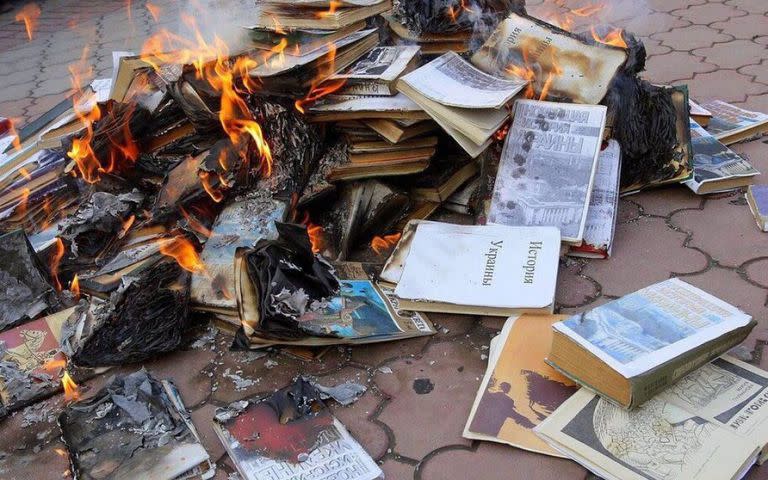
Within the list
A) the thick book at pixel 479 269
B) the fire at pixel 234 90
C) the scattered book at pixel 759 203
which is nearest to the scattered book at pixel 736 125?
the scattered book at pixel 759 203

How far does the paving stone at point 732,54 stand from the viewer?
13.7 ft

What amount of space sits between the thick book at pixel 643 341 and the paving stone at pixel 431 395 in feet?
0.94

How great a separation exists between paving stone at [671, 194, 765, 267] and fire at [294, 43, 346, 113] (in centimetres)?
144

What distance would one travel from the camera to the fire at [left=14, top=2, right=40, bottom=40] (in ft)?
22.1

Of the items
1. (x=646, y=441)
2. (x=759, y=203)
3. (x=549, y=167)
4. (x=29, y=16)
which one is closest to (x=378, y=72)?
(x=549, y=167)

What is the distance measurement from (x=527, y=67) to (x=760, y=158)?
113 centimetres

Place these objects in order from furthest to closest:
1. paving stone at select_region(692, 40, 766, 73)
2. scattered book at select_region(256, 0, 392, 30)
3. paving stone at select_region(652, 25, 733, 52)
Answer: paving stone at select_region(652, 25, 733, 52) < paving stone at select_region(692, 40, 766, 73) < scattered book at select_region(256, 0, 392, 30)

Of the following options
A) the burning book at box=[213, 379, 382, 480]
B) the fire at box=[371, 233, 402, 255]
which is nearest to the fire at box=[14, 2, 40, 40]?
the fire at box=[371, 233, 402, 255]

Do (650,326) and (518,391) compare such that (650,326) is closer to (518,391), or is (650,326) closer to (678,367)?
(678,367)

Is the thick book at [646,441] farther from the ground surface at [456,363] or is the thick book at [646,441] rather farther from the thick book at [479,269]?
the thick book at [479,269]

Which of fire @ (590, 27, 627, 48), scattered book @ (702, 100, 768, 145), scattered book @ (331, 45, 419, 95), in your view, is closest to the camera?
scattered book @ (331, 45, 419, 95)

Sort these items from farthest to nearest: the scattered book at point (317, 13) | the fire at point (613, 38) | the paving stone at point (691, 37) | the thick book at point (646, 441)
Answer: the paving stone at point (691, 37) → the fire at point (613, 38) → the scattered book at point (317, 13) → the thick book at point (646, 441)

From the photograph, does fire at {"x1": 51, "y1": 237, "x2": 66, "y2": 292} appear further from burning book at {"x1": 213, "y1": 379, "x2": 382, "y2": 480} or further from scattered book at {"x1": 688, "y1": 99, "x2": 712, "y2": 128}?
scattered book at {"x1": 688, "y1": 99, "x2": 712, "y2": 128}

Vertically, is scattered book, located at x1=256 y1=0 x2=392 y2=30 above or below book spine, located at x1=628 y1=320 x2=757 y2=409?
above
